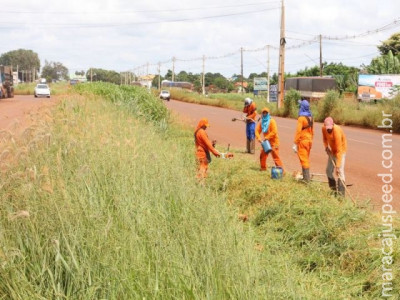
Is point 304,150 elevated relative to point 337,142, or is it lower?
lower

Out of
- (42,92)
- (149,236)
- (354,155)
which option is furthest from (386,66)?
(149,236)

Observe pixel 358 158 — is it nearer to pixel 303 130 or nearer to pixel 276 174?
pixel 303 130

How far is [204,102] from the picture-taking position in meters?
52.5

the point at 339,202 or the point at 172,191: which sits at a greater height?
the point at 172,191

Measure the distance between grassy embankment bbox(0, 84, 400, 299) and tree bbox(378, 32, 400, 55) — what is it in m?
48.4

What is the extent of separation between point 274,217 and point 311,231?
82 centimetres

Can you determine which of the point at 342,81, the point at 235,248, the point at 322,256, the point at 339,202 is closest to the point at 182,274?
the point at 235,248

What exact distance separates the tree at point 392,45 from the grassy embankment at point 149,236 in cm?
4836

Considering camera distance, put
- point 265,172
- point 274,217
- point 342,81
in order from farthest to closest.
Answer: point 342,81 → point 265,172 → point 274,217

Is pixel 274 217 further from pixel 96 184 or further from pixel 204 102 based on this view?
pixel 204 102

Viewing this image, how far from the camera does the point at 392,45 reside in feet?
173

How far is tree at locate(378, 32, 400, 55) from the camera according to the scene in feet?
170

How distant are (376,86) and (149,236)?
3345 cm

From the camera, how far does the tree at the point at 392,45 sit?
170 feet
